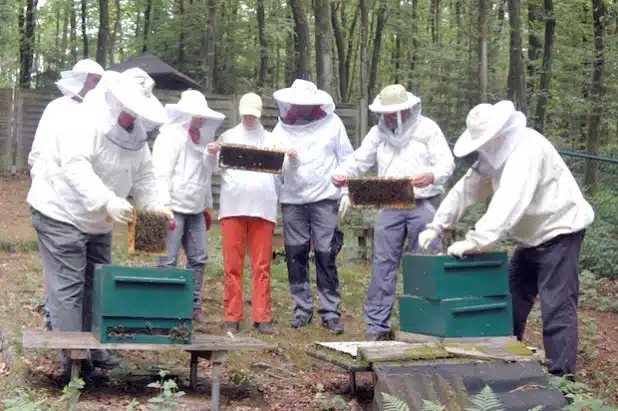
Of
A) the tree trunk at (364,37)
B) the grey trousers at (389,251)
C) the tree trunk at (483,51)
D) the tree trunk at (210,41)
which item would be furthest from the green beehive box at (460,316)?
the tree trunk at (364,37)

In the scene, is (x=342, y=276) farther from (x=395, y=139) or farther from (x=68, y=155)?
(x=68, y=155)

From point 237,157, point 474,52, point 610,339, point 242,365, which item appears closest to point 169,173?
point 237,157

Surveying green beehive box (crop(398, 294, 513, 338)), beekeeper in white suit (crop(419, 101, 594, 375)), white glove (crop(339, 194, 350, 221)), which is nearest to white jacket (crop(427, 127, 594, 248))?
beekeeper in white suit (crop(419, 101, 594, 375))

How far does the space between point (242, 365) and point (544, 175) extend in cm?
270

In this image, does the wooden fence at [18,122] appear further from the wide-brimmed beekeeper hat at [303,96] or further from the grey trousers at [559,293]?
the grey trousers at [559,293]

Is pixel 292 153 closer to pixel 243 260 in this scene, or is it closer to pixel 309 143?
pixel 309 143

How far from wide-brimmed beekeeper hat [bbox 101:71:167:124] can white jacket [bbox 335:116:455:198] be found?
91.7 inches

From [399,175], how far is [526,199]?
187 cm

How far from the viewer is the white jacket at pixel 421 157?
7078mm

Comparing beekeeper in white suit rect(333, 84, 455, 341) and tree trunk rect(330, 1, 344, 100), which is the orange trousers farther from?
tree trunk rect(330, 1, 344, 100)

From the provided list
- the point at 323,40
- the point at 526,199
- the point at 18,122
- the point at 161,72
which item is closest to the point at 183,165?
the point at 526,199

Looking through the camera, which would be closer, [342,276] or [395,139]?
[395,139]

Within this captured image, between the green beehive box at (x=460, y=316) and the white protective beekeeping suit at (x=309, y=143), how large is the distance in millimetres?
2054

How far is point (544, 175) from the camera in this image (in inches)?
221
